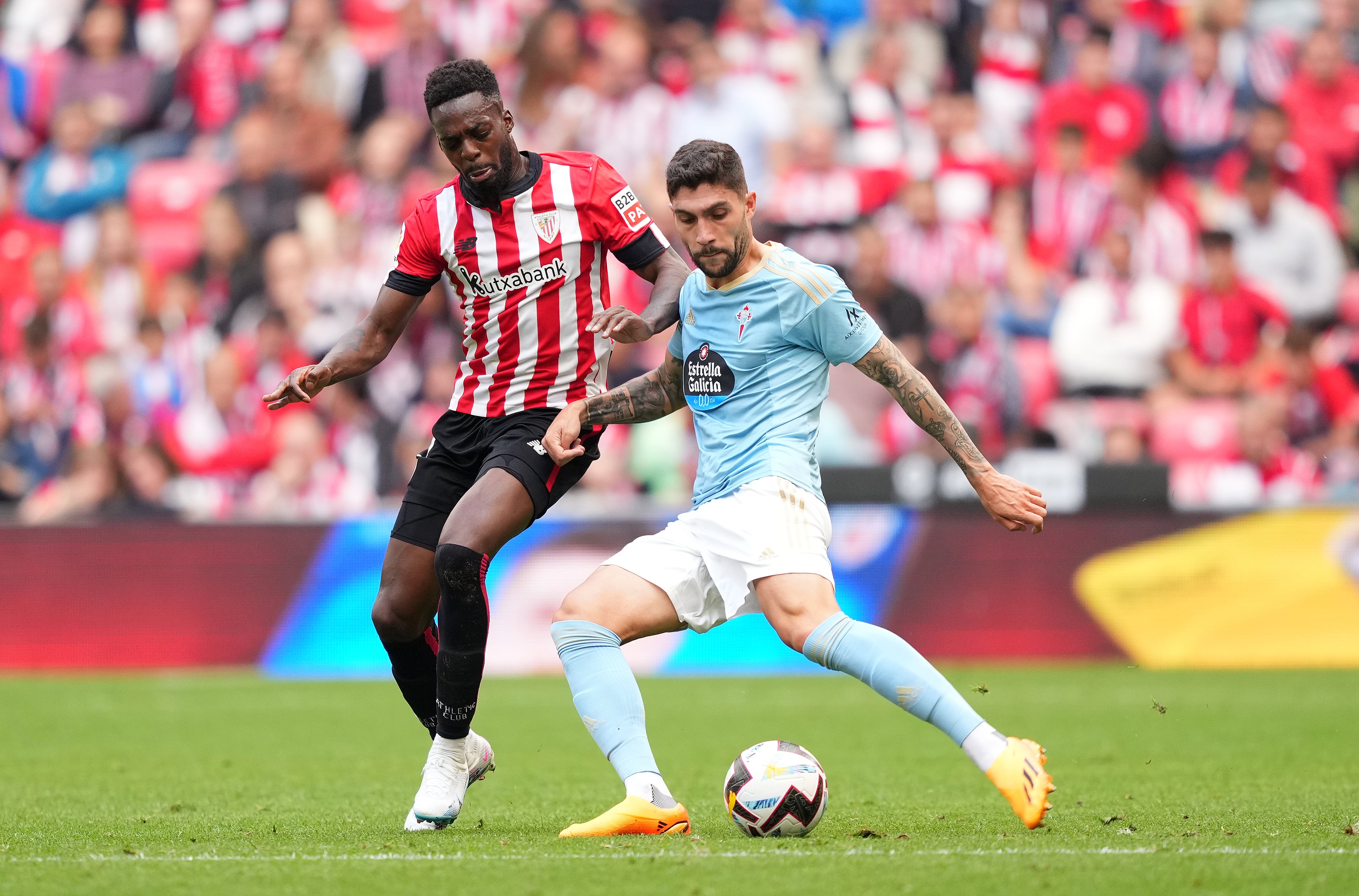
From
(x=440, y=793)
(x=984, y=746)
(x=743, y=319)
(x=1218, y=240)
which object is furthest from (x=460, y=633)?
(x=1218, y=240)

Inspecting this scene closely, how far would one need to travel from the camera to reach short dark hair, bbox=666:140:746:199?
16.6 ft

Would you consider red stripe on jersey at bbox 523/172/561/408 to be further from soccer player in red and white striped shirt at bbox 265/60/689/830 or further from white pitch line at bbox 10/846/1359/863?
white pitch line at bbox 10/846/1359/863

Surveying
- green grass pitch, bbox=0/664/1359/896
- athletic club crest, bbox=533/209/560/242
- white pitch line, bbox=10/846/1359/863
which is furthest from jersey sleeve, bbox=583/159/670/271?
white pitch line, bbox=10/846/1359/863

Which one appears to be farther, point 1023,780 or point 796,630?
point 796,630

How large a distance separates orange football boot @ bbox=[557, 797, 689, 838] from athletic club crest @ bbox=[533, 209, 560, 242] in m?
1.99

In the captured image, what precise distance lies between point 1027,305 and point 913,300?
3.25 feet

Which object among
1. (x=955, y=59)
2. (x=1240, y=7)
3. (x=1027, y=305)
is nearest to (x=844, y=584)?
(x=1027, y=305)

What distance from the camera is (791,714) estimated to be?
9.52 m

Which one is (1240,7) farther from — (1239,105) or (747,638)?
(747,638)

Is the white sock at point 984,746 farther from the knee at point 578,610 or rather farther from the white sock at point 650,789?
the knee at point 578,610

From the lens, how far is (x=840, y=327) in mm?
5137

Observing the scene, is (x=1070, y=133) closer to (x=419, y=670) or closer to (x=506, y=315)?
(x=506, y=315)

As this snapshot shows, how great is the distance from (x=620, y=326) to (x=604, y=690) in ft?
3.81

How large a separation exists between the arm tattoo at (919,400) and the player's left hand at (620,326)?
27.8 inches
